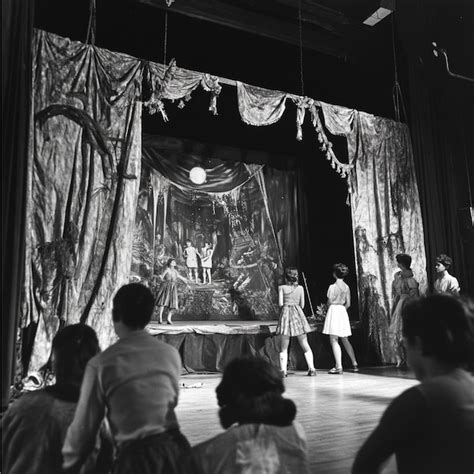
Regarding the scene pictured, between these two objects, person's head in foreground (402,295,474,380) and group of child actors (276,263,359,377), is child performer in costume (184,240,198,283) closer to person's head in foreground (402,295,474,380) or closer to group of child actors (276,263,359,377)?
group of child actors (276,263,359,377)

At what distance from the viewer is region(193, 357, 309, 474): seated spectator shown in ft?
4.33

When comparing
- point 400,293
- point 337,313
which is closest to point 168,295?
point 337,313

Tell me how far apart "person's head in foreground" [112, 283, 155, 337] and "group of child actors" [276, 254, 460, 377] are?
458cm

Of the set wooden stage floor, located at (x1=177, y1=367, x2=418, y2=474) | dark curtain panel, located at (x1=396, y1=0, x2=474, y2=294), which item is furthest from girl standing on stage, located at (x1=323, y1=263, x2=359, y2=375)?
dark curtain panel, located at (x1=396, y1=0, x2=474, y2=294)

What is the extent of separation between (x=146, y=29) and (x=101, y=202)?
3.16 metres

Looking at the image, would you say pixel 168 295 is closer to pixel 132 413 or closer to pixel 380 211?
pixel 380 211

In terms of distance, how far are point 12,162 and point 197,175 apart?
6452 mm

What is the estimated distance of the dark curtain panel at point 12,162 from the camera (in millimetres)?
3770

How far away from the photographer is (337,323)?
6543 millimetres

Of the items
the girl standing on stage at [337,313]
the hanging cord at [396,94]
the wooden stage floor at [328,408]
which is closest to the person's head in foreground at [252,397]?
the wooden stage floor at [328,408]

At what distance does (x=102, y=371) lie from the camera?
1.50 metres

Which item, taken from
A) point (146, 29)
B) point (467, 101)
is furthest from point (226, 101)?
point (467, 101)

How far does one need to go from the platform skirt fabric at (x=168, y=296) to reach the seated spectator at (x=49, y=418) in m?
6.42

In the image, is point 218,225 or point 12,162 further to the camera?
point 218,225
